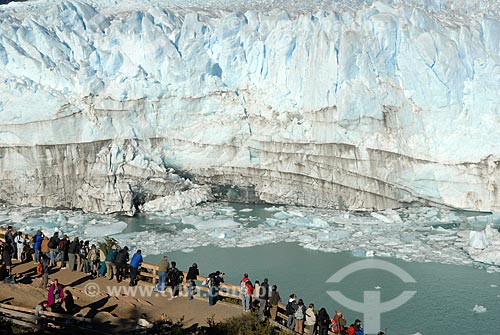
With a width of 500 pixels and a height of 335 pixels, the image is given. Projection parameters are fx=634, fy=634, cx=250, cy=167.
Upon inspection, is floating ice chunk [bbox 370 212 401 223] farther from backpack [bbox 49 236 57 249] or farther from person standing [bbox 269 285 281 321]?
backpack [bbox 49 236 57 249]

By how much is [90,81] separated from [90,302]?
13.9 metres

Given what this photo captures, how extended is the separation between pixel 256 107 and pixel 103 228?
6.99m

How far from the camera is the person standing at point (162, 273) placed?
979 centimetres

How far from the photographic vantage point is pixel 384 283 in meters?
14.1

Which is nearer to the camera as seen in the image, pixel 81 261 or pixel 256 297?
pixel 256 297

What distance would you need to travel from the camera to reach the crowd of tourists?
886 centimetres

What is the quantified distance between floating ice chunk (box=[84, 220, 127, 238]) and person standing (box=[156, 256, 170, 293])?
8.77 m

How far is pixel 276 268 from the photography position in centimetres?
1541

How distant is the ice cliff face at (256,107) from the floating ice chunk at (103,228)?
169 cm

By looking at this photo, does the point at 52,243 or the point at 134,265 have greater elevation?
the point at 52,243

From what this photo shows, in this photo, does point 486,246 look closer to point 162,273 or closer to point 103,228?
point 162,273

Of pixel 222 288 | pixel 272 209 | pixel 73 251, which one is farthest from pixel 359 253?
pixel 73 251

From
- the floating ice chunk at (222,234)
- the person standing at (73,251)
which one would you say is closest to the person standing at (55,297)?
the person standing at (73,251)

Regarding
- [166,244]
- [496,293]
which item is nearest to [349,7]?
[166,244]
